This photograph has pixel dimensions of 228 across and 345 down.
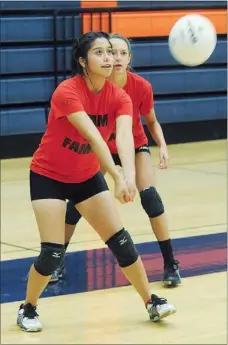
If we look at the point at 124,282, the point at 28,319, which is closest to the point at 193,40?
the point at 124,282

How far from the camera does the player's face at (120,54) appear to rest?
5320mm

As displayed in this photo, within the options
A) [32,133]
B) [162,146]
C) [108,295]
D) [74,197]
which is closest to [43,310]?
[108,295]

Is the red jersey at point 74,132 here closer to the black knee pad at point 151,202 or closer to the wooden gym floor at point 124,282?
the wooden gym floor at point 124,282

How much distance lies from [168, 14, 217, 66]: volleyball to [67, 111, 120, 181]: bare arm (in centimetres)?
115

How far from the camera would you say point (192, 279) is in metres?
5.81

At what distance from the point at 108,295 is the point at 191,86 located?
7471 millimetres

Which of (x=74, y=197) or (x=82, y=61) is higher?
(x=82, y=61)

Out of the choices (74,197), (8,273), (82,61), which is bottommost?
(8,273)

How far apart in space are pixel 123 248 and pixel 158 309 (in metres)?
0.40

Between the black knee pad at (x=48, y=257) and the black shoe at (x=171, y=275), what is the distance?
1.18 metres

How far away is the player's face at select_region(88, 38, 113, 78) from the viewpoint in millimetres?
4555

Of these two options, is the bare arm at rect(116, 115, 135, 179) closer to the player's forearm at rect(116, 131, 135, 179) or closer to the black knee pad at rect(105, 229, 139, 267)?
the player's forearm at rect(116, 131, 135, 179)

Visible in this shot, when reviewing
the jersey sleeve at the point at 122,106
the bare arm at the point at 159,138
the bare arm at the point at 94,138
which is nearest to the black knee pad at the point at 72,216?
the bare arm at the point at 159,138

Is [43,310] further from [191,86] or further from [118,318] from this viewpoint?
[191,86]
